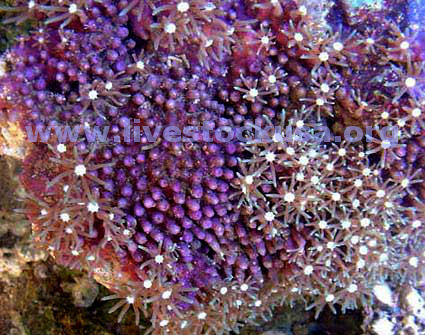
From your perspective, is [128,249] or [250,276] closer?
[128,249]

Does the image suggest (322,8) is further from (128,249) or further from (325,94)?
(128,249)

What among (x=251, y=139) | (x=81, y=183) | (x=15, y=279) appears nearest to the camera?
(x=81, y=183)

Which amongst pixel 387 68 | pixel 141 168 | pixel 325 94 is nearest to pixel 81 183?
pixel 141 168

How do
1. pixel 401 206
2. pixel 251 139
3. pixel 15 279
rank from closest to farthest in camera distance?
pixel 251 139
pixel 401 206
pixel 15 279

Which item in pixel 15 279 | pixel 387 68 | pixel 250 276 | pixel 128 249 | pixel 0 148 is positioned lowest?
pixel 15 279

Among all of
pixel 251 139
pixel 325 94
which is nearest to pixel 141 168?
pixel 251 139

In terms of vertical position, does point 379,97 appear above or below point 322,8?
below
